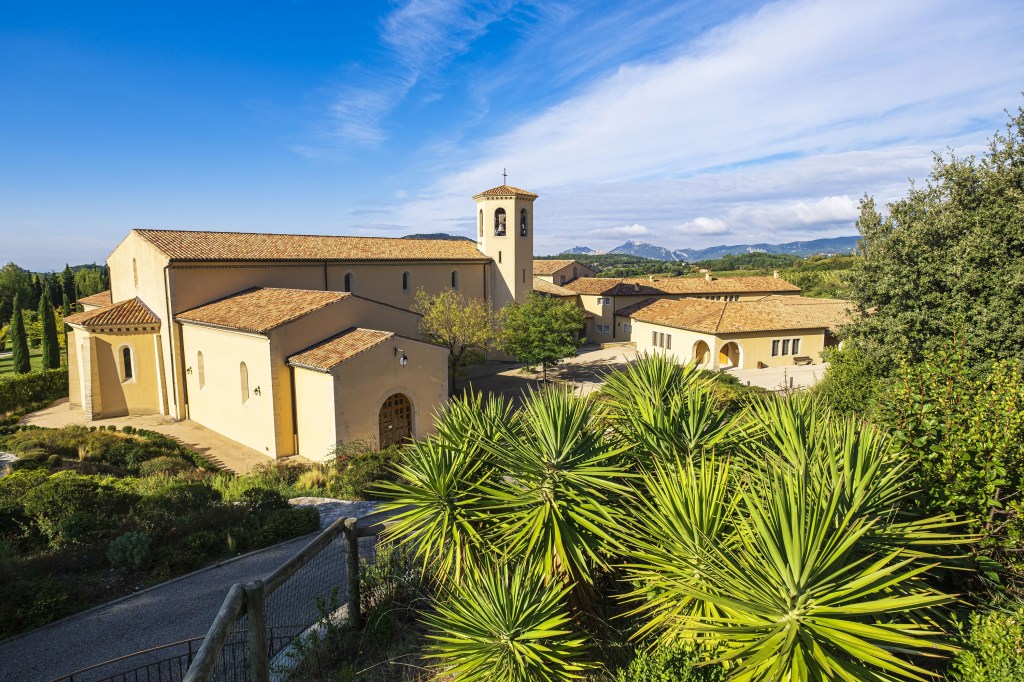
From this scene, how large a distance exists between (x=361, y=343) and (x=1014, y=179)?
2276 centimetres

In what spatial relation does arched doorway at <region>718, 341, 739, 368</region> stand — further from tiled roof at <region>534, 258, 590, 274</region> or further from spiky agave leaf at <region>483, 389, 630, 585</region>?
spiky agave leaf at <region>483, 389, 630, 585</region>

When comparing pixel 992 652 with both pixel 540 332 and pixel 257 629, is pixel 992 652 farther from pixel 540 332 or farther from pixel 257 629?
pixel 540 332

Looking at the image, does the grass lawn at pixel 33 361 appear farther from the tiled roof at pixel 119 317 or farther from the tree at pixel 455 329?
the tree at pixel 455 329

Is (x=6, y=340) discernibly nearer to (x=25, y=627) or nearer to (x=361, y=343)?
(x=361, y=343)

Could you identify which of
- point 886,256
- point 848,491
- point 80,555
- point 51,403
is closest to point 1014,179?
point 886,256

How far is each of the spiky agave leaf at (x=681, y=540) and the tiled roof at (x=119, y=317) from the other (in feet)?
95.8

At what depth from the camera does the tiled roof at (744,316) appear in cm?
3834

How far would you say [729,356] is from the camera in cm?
3950

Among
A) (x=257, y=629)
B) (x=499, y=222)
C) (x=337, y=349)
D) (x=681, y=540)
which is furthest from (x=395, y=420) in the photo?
(x=499, y=222)

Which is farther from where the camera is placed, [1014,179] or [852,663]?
[1014,179]

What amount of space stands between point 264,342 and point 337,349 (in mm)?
2915

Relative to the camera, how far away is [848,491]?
523 cm

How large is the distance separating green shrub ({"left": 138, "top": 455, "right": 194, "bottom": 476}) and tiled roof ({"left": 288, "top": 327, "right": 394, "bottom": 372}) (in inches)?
202

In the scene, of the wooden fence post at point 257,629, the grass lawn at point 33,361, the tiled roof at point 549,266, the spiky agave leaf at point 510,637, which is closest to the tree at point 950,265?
the spiky agave leaf at point 510,637
